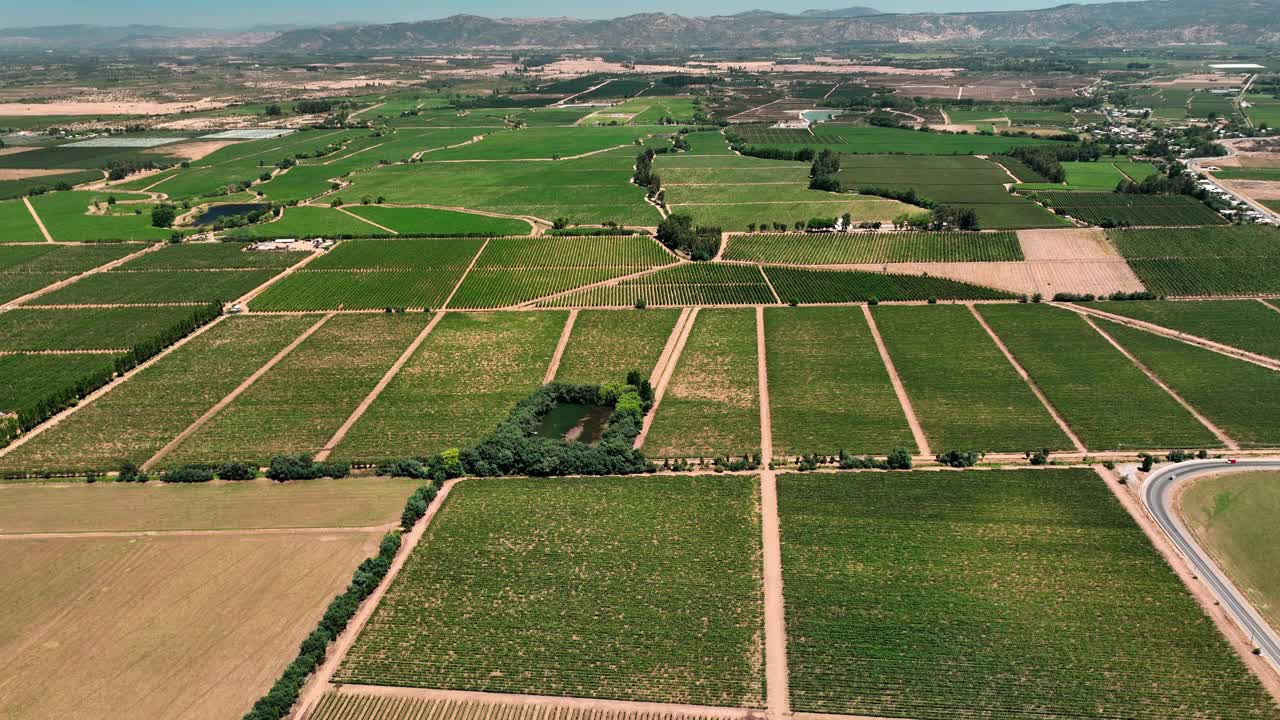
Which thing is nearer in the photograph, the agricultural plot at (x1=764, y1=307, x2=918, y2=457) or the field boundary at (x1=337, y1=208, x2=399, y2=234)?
the agricultural plot at (x1=764, y1=307, x2=918, y2=457)

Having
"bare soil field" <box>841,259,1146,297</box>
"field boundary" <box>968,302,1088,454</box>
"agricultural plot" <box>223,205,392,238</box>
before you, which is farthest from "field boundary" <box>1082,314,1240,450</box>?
"agricultural plot" <box>223,205,392,238</box>

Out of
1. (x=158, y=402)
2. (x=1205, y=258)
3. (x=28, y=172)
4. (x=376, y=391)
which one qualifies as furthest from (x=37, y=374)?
(x=1205, y=258)

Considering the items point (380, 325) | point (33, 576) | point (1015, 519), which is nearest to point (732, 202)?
point (380, 325)

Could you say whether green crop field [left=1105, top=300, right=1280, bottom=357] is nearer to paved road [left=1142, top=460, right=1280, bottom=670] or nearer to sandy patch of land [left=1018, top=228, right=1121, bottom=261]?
sandy patch of land [left=1018, top=228, right=1121, bottom=261]

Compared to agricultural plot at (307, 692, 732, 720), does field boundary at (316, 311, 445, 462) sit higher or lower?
higher

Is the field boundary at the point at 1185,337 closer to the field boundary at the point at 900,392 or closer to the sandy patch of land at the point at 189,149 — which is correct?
the field boundary at the point at 900,392

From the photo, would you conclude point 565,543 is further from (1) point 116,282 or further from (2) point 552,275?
(1) point 116,282

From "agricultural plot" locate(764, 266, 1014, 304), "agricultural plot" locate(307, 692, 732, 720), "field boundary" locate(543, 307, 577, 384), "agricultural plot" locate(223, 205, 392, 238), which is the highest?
"agricultural plot" locate(223, 205, 392, 238)
